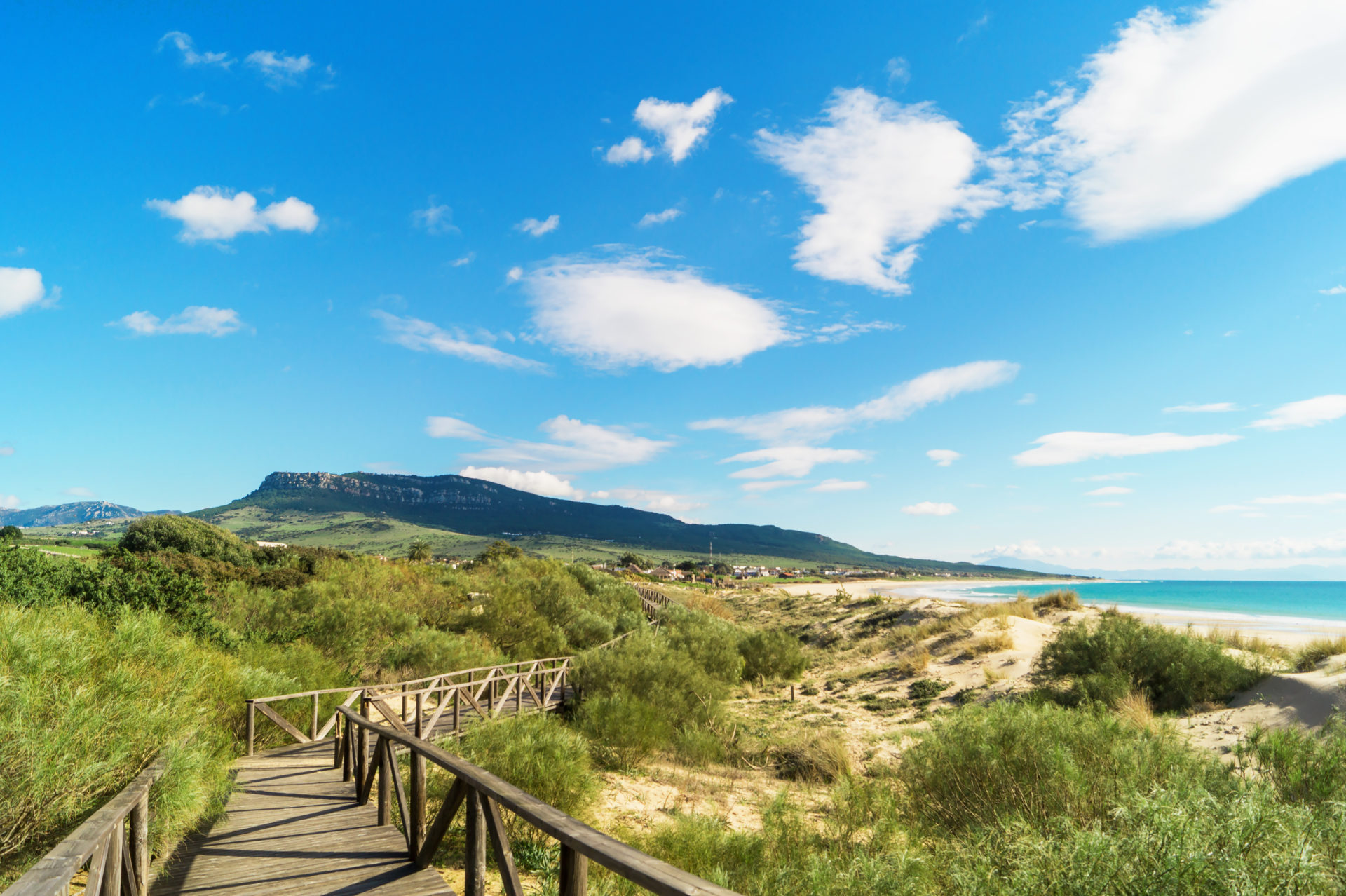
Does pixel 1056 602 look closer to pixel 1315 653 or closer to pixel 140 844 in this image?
pixel 1315 653

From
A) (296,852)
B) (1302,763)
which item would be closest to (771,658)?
(1302,763)

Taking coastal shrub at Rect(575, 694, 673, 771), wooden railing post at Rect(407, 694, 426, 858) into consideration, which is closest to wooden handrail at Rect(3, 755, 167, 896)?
wooden railing post at Rect(407, 694, 426, 858)

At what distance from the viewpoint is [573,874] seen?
2.83 meters

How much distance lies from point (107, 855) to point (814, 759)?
10.7 metres

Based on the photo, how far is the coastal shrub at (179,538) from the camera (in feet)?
122

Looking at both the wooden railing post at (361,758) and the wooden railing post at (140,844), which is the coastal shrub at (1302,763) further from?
the wooden railing post at (361,758)

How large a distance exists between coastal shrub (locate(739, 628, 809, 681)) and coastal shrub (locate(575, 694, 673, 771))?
9893 mm

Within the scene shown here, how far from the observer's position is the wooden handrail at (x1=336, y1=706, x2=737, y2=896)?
227 cm

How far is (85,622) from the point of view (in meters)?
7.55

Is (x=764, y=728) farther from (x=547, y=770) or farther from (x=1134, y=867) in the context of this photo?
(x=1134, y=867)

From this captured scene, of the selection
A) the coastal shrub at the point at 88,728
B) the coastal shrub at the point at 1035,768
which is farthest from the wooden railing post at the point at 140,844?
the coastal shrub at the point at 1035,768

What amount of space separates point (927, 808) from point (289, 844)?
273 inches

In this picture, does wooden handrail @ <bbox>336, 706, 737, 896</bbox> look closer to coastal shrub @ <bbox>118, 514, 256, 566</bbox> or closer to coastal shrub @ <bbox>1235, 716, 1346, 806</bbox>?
coastal shrub @ <bbox>1235, 716, 1346, 806</bbox>

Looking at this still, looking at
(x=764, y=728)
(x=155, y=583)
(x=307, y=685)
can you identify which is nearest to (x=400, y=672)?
(x=307, y=685)
